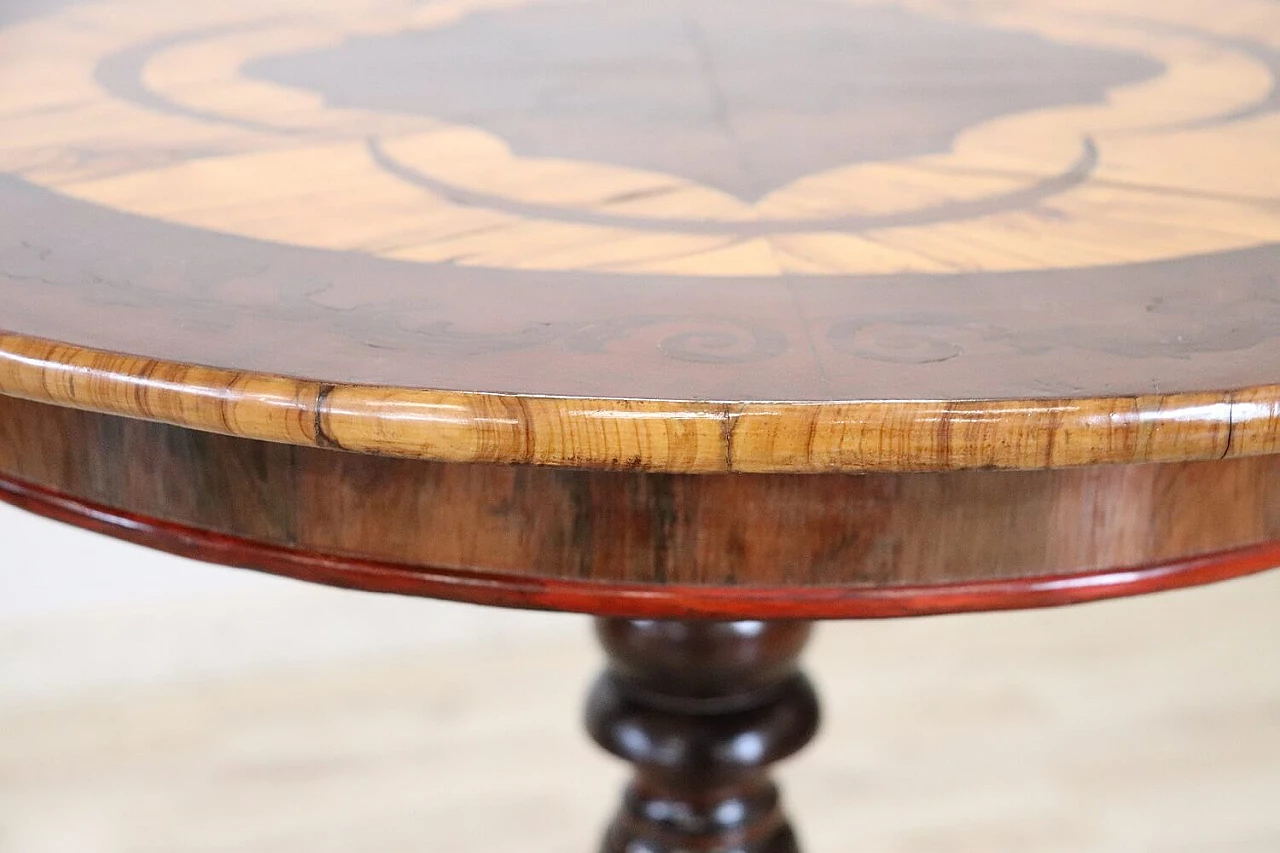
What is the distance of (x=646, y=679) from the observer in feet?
2.20

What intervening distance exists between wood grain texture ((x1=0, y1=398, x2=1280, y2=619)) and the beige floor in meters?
0.80

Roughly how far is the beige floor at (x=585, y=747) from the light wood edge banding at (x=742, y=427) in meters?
0.87

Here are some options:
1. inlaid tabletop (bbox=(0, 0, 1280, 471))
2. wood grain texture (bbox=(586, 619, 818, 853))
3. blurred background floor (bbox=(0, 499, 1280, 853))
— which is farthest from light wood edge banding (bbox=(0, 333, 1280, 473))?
blurred background floor (bbox=(0, 499, 1280, 853))

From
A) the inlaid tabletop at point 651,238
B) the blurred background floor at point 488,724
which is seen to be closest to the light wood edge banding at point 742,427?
the inlaid tabletop at point 651,238

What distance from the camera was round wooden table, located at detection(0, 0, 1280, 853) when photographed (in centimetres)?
36

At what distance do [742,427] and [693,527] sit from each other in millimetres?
51

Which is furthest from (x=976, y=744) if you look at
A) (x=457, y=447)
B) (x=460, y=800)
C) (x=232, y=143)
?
(x=457, y=447)

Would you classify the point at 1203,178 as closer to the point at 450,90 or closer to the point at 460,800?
the point at 450,90

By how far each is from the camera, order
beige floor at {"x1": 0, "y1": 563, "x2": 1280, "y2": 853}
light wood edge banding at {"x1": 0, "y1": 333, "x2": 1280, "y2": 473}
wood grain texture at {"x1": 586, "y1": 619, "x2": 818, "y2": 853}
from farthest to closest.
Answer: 1. beige floor at {"x1": 0, "y1": 563, "x2": 1280, "y2": 853}
2. wood grain texture at {"x1": 586, "y1": 619, "x2": 818, "y2": 853}
3. light wood edge banding at {"x1": 0, "y1": 333, "x2": 1280, "y2": 473}

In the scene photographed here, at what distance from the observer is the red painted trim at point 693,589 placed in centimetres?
40

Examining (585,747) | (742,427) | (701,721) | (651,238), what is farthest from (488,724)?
(742,427)

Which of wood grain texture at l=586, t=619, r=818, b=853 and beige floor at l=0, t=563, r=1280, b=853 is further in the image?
beige floor at l=0, t=563, r=1280, b=853

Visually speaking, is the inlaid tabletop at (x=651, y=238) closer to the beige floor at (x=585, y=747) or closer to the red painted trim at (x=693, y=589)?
the red painted trim at (x=693, y=589)

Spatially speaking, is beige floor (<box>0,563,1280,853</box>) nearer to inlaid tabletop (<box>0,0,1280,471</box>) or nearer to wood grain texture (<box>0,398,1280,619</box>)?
inlaid tabletop (<box>0,0,1280,471</box>)
